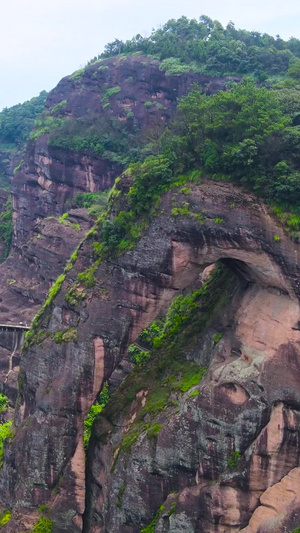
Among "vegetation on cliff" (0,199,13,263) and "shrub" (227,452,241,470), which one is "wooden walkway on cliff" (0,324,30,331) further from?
"shrub" (227,452,241,470)

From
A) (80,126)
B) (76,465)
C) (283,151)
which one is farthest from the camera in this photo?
(80,126)

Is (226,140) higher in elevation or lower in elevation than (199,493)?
higher

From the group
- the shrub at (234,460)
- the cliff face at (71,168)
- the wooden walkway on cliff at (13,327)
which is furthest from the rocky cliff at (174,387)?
the cliff face at (71,168)

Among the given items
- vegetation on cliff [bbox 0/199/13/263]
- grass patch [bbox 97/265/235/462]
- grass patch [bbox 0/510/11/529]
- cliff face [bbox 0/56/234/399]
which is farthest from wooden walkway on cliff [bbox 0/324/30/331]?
grass patch [bbox 0/510/11/529]

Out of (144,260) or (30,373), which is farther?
(30,373)

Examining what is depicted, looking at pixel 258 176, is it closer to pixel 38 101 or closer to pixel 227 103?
pixel 227 103

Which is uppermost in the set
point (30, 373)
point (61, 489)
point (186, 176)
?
point (186, 176)

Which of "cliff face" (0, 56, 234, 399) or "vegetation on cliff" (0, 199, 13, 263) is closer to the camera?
"cliff face" (0, 56, 234, 399)

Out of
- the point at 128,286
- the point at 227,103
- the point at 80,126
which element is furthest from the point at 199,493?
the point at 80,126

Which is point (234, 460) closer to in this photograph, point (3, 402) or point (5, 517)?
point (5, 517)

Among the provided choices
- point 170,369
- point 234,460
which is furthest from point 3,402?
point 234,460
